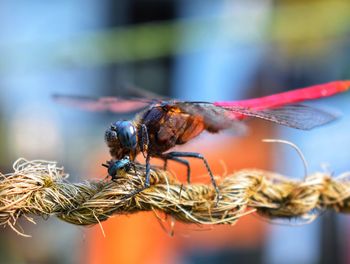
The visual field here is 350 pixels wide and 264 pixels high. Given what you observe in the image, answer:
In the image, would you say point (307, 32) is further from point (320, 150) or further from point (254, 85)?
point (320, 150)

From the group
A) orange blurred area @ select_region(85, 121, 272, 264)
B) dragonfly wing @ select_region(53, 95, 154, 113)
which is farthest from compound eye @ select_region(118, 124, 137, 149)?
orange blurred area @ select_region(85, 121, 272, 264)

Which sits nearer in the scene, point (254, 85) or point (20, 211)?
point (20, 211)

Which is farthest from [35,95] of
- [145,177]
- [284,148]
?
[145,177]

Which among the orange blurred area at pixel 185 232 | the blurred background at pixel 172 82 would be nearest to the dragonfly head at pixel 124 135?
the orange blurred area at pixel 185 232

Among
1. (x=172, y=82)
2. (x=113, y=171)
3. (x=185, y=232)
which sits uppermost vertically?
(x=113, y=171)

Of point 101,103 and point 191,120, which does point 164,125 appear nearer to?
point 191,120

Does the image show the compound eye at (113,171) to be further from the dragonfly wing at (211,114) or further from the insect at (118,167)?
the dragonfly wing at (211,114)

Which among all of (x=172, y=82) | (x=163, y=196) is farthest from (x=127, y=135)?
(x=172, y=82)
